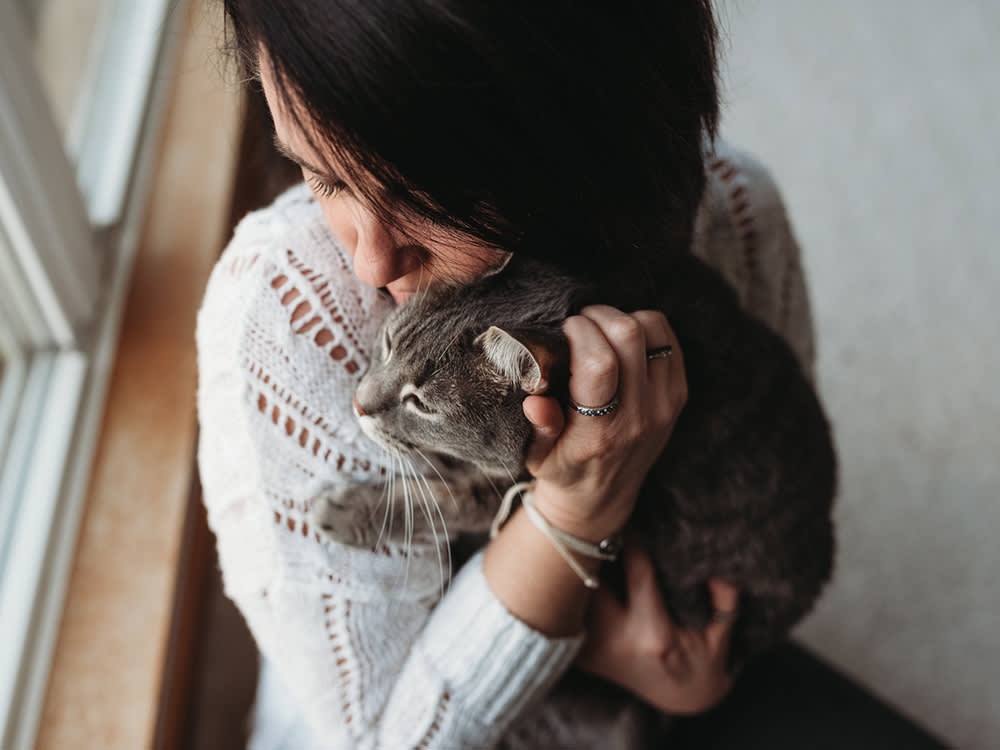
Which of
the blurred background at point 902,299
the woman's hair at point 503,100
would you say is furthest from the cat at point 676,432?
the blurred background at point 902,299

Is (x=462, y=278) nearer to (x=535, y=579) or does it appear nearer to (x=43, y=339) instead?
(x=535, y=579)

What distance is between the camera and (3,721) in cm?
78

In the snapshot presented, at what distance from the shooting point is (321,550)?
0.74 meters

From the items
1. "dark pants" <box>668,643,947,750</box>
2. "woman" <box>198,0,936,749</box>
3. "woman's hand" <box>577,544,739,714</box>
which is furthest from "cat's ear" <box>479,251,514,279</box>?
"dark pants" <box>668,643,947,750</box>

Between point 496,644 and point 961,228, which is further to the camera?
point 961,228

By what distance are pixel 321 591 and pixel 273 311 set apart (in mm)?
277

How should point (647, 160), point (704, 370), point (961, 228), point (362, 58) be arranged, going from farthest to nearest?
point (961, 228) → point (704, 370) → point (647, 160) → point (362, 58)

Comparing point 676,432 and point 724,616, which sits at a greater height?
point 676,432

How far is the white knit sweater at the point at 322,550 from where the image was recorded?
70 centimetres

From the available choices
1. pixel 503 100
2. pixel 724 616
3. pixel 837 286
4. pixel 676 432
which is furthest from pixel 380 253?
pixel 837 286

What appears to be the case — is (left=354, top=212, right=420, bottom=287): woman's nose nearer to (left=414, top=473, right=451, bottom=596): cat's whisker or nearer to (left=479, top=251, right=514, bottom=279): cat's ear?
(left=479, top=251, right=514, bottom=279): cat's ear

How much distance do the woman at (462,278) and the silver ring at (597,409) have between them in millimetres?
10

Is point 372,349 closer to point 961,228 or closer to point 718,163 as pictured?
point 718,163

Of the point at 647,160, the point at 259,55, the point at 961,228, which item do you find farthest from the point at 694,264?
the point at 961,228
